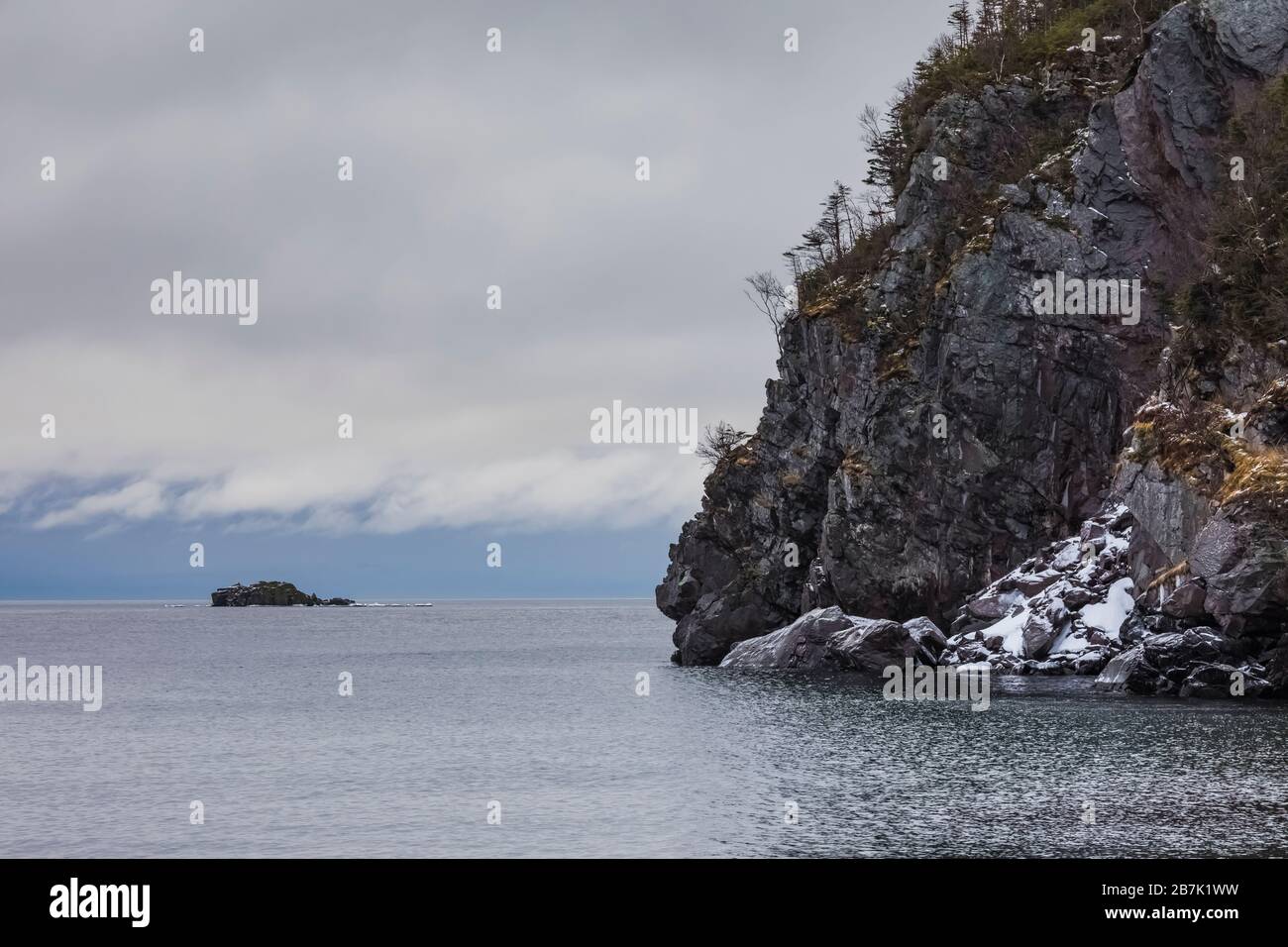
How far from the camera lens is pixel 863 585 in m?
90.6

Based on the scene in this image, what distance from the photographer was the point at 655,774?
45.5 meters

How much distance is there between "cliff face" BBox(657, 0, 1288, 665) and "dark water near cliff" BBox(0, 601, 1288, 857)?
15.6 meters

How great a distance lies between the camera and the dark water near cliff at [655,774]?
108 feet

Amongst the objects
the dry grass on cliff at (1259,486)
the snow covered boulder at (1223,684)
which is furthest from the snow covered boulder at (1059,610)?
the dry grass on cliff at (1259,486)

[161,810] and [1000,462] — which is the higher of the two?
[1000,462]

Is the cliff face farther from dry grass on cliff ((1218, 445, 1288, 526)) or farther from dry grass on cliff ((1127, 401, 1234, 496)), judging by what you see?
dry grass on cliff ((1218, 445, 1288, 526))

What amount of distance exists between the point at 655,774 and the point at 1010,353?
51.5 meters

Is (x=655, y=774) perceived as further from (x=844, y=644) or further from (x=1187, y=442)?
(x=844, y=644)

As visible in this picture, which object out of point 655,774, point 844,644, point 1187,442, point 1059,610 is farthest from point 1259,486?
point 655,774

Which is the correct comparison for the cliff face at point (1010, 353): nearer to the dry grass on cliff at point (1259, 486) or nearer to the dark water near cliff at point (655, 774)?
the dry grass on cliff at point (1259, 486)

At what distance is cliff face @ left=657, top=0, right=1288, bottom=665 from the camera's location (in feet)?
259

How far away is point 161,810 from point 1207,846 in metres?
31.6
